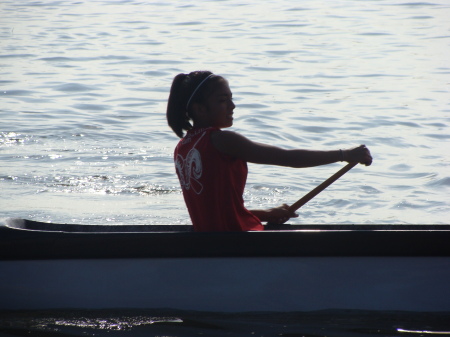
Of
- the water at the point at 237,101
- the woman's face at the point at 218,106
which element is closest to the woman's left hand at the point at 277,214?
the woman's face at the point at 218,106

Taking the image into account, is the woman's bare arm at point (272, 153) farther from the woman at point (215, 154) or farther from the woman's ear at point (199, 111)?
the woman's ear at point (199, 111)

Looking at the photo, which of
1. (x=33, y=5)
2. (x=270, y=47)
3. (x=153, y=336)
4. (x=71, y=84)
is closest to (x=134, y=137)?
(x=71, y=84)

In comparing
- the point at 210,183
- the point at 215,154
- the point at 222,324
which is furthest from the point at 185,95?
the point at 222,324

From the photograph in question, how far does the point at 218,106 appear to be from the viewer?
4.29 metres

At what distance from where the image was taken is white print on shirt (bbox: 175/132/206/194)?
4.26m

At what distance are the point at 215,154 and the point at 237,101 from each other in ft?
26.3

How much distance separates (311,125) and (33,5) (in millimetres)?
16451

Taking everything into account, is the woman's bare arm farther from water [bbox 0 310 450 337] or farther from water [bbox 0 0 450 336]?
water [bbox 0 0 450 336]

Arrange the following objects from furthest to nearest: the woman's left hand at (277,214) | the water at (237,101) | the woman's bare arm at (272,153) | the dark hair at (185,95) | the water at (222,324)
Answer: the water at (237,101) < the woman's left hand at (277,214) < the water at (222,324) < the dark hair at (185,95) < the woman's bare arm at (272,153)

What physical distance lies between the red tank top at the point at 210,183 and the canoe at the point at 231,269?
0.51ft

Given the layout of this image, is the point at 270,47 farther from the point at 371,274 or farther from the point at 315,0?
the point at 371,274

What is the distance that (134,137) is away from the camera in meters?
9.96

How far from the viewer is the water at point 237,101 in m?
7.53

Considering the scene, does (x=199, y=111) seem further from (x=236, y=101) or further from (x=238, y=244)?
(x=236, y=101)
